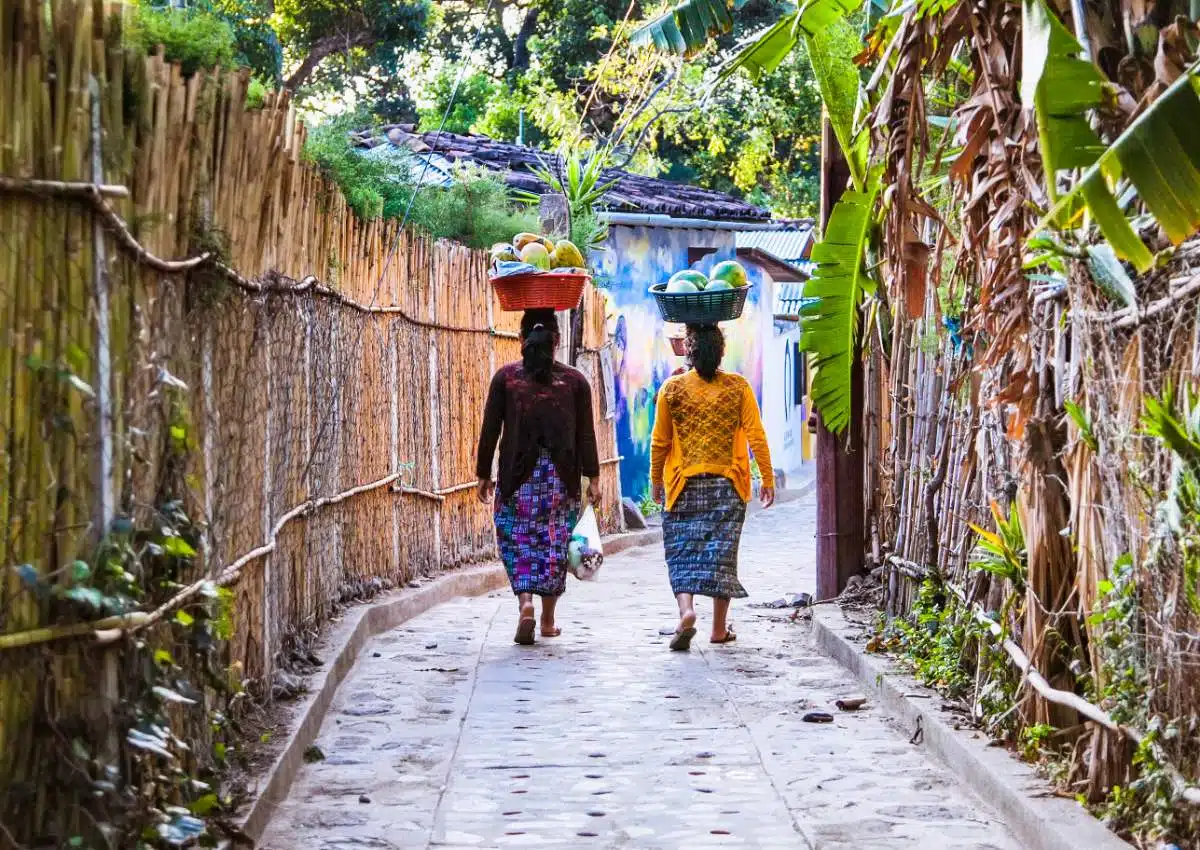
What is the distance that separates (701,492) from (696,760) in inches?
127

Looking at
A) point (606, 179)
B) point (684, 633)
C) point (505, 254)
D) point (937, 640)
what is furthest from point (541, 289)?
point (606, 179)

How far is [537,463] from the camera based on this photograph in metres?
9.86

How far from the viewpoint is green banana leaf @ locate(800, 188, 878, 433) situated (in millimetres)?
8227

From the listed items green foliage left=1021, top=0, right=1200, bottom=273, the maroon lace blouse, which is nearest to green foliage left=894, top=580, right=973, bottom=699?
the maroon lace blouse

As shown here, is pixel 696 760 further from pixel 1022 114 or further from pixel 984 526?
pixel 1022 114

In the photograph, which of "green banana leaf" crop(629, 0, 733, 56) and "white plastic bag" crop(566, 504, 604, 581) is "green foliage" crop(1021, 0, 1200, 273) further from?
"white plastic bag" crop(566, 504, 604, 581)

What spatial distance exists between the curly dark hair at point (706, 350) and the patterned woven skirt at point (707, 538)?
2.08 feet

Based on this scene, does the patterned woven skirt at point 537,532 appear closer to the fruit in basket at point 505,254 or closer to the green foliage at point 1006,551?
the fruit in basket at point 505,254

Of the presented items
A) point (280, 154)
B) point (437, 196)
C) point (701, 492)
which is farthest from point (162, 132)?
point (437, 196)

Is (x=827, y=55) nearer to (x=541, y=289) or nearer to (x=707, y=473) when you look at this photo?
(x=707, y=473)

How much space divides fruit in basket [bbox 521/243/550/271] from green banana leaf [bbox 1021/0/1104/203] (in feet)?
20.5

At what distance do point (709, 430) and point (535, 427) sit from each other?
1.03 meters

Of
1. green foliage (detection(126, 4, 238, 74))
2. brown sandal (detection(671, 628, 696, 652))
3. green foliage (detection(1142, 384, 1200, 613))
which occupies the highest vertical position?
green foliage (detection(126, 4, 238, 74))

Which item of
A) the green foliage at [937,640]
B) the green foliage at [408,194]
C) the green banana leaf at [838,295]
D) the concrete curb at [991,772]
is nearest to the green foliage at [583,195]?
the green foliage at [408,194]
